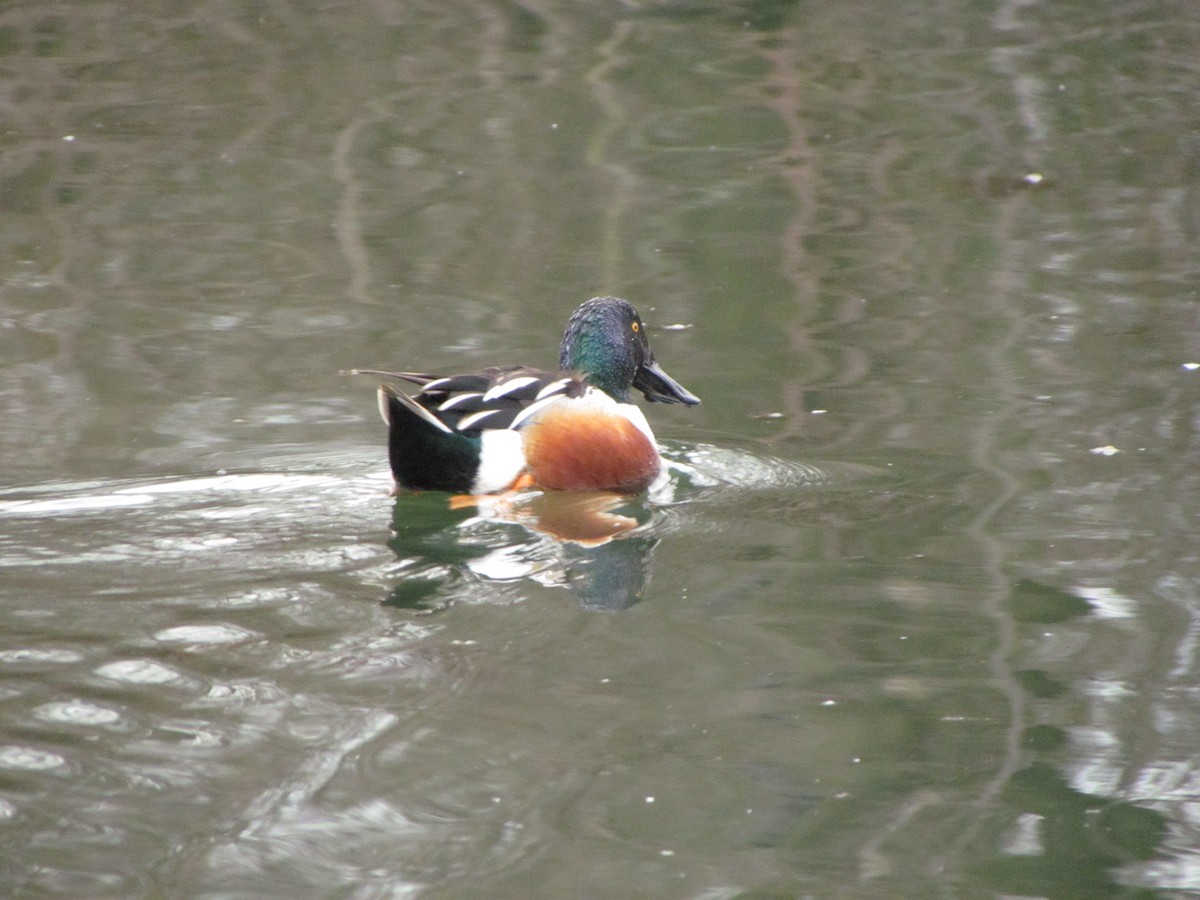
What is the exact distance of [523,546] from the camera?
5.95 meters

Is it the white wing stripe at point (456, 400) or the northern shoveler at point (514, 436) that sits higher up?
the white wing stripe at point (456, 400)

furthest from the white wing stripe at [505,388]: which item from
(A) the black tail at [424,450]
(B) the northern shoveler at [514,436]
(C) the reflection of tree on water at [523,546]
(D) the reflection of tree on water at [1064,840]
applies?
(D) the reflection of tree on water at [1064,840]

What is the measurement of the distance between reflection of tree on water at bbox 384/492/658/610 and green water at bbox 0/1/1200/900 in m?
0.03

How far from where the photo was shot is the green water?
3.94 metres

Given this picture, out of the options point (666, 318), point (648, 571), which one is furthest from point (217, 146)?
point (648, 571)

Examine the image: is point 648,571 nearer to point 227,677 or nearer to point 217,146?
point 227,677

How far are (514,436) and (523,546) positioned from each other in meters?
0.71

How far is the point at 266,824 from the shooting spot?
387 centimetres

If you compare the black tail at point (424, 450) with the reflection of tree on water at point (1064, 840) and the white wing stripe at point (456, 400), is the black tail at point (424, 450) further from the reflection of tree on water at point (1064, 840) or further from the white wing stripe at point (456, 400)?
the reflection of tree on water at point (1064, 840)

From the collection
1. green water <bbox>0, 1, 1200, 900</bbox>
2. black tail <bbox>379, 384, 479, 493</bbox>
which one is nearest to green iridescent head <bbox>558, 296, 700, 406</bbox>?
green water <bbox>0, 1, 1200, 900</bbox>

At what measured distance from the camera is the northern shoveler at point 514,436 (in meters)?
6.35

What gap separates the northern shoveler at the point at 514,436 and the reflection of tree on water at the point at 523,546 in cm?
9

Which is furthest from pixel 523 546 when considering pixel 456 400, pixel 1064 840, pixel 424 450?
pixel 1064 840

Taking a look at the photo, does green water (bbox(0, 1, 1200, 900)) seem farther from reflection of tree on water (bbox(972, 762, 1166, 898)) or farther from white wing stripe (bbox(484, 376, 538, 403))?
white wing stripe (bbox(484, 376, 538, 403))
